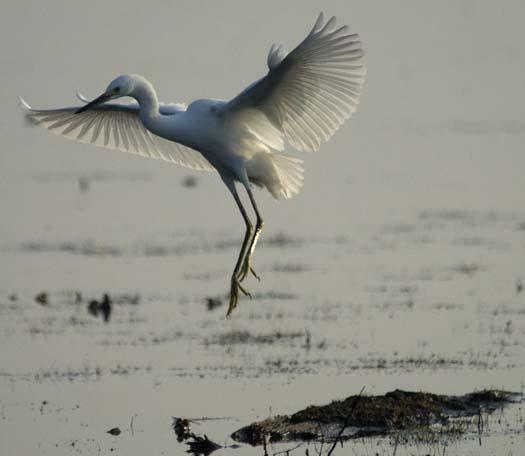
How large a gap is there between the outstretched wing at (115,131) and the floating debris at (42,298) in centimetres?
310

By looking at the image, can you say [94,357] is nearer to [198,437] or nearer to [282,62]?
[198,437]

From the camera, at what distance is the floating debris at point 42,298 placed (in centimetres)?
1603

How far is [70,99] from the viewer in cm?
2531

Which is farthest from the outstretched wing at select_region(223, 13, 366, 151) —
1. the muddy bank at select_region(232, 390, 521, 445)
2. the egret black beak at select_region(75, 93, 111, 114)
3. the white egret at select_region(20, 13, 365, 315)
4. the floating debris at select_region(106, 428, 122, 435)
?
the floating debris at select_region(106, 428, 122, 435)

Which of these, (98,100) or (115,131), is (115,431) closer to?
(98,100)

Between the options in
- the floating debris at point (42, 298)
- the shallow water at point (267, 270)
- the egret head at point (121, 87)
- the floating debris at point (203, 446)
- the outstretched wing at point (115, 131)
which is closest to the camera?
the floating debris at point (203, 446)

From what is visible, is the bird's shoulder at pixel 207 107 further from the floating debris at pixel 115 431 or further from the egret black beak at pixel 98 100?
the floating debris at pixel 115 431

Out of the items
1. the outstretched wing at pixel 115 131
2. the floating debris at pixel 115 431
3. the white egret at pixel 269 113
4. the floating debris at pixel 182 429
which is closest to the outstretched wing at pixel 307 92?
the white egret at pixel 269 113

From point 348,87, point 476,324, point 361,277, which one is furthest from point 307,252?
point 348,87

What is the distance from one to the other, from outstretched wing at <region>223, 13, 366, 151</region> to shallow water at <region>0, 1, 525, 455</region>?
2.25 m

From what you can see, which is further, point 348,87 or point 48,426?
point 48,426

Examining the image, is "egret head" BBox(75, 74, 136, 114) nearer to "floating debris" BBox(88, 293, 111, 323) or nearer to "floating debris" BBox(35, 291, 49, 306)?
"floating debris" BBox(88, 293, 111, 323)

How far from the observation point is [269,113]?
11508mm

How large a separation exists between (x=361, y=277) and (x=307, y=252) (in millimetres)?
1456
